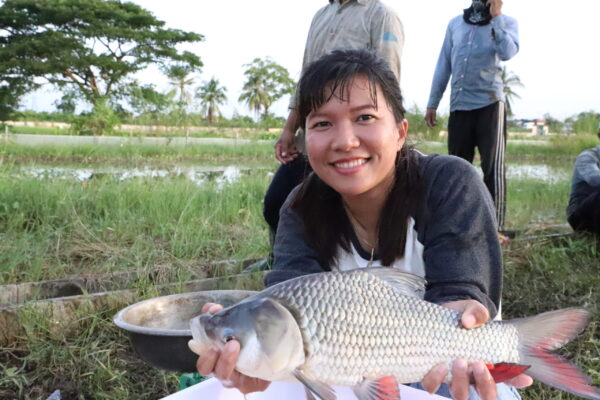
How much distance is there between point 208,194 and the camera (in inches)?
226

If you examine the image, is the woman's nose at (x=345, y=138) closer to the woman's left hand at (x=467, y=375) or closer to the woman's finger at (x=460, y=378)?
the woman's left hand at (x=467, y=375)

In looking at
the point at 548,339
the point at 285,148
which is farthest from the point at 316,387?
the point at 285,148

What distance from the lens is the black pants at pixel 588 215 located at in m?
4.49

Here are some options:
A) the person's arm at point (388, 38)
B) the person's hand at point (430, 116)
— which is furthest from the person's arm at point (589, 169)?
the person's arm at point (388, 38)

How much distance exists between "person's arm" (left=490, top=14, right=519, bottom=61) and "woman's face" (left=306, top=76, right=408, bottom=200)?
3.33m

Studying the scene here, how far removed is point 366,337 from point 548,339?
494 mm

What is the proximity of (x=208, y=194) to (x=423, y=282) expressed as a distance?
437cm

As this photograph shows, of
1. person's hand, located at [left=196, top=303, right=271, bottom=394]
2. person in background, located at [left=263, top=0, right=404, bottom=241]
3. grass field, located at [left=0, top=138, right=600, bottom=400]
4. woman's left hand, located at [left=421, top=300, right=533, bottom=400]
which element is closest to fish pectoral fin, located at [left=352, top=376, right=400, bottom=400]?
woman's left hand, located at [left=421, top=300, right=533, bottom=400]

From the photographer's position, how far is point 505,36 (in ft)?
15.1

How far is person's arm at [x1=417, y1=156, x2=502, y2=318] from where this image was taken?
68.7 inches

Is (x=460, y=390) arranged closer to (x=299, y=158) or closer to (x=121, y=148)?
(x=299, y=158)

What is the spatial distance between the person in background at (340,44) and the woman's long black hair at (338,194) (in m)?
1.12

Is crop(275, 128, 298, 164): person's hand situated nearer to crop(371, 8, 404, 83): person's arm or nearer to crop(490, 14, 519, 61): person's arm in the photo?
→ crop(371, 8, 404, 83): person's arm

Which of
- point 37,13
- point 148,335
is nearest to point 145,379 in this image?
point 148,335
